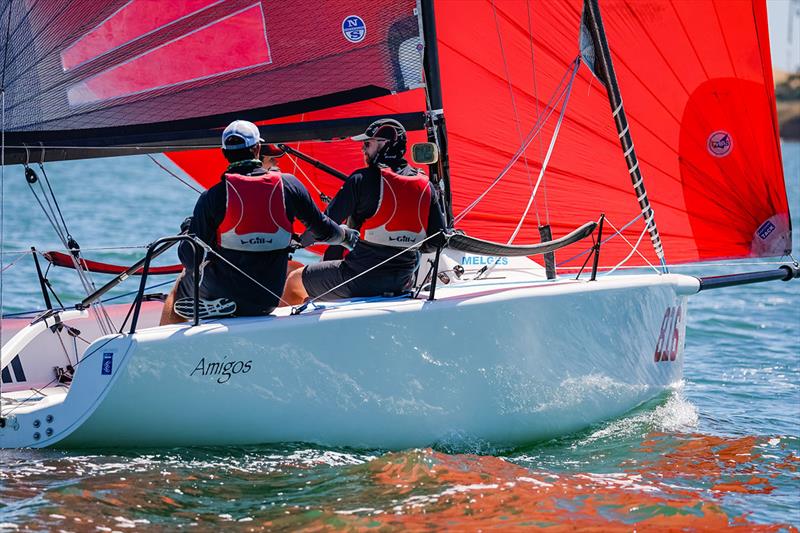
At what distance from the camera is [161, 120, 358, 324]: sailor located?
4180 mm

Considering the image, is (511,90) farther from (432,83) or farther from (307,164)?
(307,164)

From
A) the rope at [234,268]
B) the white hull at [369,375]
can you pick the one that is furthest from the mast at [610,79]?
the rope at [234,268]

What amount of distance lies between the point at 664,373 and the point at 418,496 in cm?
228

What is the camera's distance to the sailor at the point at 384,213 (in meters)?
4.62

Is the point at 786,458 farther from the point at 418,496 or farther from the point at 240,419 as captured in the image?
the point at 240,419

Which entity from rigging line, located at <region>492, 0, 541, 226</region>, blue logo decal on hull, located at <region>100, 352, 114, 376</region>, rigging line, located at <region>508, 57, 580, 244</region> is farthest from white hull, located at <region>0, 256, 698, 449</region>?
rigging line, located at <region>492, 0, 541, 226</region>

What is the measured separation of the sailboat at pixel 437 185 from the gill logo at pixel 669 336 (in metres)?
0.02

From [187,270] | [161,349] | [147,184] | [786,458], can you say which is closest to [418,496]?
[161,349]

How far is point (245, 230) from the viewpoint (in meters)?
4.20

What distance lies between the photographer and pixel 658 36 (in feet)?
20.6

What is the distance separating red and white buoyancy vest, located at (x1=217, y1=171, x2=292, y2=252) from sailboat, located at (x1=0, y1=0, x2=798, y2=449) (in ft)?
1.03

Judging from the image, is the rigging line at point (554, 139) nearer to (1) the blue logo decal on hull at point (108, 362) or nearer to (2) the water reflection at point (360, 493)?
(2) the water reflection at point (360, 493)

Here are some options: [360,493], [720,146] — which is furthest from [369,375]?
[720,146]

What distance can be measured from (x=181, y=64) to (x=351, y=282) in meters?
1.29
